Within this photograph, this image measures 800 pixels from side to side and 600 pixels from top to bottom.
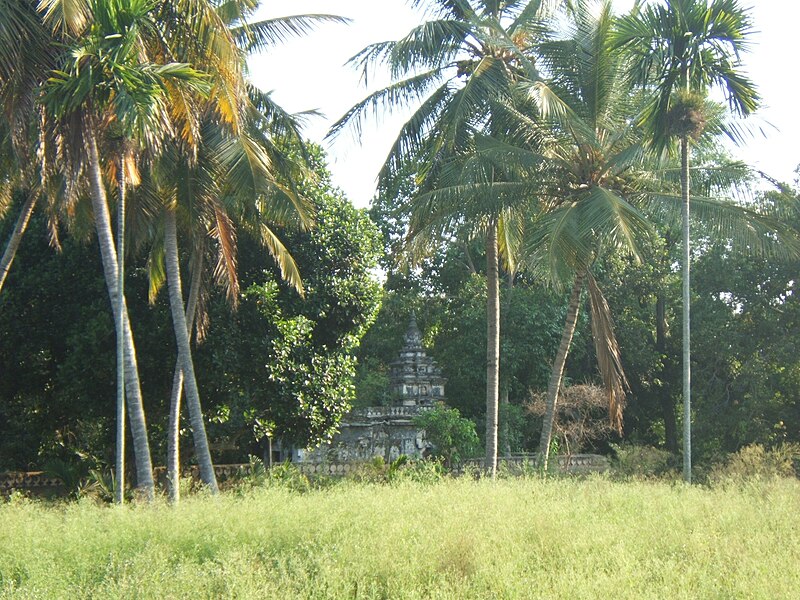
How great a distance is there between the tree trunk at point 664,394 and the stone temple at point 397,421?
326 inches

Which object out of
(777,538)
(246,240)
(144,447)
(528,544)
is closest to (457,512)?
(528,544)

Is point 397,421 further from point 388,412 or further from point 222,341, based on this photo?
point 222,341

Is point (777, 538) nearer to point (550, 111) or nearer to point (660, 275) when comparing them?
point (550, 111)

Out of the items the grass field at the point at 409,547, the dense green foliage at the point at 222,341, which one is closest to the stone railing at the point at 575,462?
the dense green foliage at the point at 222,341

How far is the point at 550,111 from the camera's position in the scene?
588 inches

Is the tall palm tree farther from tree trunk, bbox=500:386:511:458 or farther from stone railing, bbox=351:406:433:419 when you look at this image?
tree trunk, bbox=500:386:511:458

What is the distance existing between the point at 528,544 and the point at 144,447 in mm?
6258

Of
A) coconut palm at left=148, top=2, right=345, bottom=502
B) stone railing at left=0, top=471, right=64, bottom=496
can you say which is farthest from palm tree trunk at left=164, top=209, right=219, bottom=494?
stone railing at left=0, top=471, right=64, bottom=496

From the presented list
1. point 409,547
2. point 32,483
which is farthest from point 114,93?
point 32,483

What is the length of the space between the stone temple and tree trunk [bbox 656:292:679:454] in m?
8.28

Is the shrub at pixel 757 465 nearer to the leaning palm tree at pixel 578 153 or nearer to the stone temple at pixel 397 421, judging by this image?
the leaning palm tree at pixel 578 153

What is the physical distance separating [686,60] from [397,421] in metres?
10.7

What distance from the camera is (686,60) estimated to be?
47.2 ft

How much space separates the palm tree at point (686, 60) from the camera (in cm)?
1408
